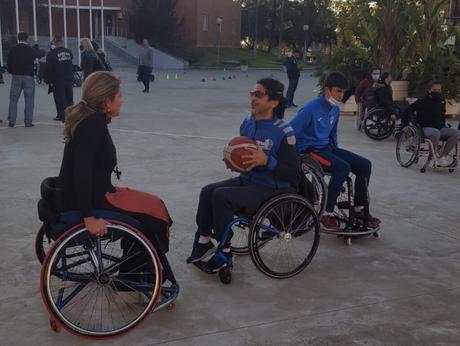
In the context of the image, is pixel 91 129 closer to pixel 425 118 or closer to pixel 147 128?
pixel 425 118

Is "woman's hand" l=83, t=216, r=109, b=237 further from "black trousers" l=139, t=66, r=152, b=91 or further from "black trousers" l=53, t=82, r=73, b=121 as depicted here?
"black trousers" l=139, t=66, r=152, b=91

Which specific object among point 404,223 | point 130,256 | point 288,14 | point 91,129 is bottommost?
point 404,223

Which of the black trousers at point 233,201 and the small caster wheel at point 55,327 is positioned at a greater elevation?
the black trousers at point 233,201

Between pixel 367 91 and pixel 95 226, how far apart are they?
8860 mm

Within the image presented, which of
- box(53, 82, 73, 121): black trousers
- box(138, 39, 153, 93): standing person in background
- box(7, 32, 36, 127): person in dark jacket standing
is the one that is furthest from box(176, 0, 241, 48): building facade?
box(7, 32, 36, 127): person in dark jacket standing

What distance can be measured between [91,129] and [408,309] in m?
2.29

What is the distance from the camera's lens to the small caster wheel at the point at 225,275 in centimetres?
400

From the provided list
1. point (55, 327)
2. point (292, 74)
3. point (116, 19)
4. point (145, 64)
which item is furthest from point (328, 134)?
point (116, 19)

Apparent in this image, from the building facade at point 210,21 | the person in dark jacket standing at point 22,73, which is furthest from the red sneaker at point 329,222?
the building facade at point 210,21

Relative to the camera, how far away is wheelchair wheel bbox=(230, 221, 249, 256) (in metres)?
4.14

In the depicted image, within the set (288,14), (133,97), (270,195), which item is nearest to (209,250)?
(270,195)

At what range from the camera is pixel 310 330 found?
3381 mm

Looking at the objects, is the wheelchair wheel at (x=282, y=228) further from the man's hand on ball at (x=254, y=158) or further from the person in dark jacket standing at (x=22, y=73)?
the person in dark jacket standing at (x=22, y=73)

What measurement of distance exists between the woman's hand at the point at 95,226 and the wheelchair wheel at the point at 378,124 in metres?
8.02
